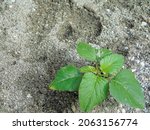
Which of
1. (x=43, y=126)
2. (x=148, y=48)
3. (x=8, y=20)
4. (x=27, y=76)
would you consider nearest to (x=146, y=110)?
(x=148, y=48)

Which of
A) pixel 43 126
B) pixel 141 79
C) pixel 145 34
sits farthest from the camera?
pixel 145 34

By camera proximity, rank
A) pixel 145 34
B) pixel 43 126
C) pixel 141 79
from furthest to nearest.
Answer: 1. pixel 145 34
2. pixel 141 79
3. pixel 43 126

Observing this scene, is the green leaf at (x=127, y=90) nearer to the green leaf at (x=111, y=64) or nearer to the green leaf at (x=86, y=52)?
the green leaf at (x=111, y=64)

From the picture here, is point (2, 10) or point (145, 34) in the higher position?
point (145, 34)

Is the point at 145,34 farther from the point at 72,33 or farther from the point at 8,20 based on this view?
the point at 8,20

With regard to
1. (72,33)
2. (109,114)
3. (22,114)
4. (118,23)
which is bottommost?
(22,114)

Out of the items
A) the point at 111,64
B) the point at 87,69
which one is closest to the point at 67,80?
the point at 87,69

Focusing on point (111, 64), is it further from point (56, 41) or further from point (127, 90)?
point (56, 41)

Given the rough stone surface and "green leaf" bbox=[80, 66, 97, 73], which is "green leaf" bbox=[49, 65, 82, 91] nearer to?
"green leaf" bbox=[80, 66, 97, 73]

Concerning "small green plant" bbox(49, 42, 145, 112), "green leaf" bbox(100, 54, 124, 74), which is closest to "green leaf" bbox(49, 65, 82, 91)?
"small green plant" bbox(49, 42, 145, 112)
